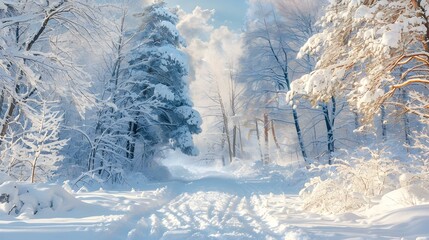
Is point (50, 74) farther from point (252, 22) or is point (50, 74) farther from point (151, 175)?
point (252, 22)

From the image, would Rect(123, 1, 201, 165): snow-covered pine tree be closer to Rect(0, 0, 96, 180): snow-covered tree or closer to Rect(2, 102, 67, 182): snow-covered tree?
Rect(2, 102, 67, 182): snow-covered tree

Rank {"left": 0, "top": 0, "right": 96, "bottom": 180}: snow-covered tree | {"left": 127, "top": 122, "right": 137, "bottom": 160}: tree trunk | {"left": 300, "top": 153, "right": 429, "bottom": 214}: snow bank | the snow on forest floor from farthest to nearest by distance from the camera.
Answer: {"left": 127, "top": 122, "right": 137, "bottom": 160}: tree trunk, {"left": 300, "top": 153, "right": 429, "bottom": 214}: snow bank, {"left": 0, "top": 0, "right": 96, "bottom": 180}: snow-covered tree, the snow on forest floor

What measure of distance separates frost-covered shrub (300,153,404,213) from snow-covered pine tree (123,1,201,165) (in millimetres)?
13883

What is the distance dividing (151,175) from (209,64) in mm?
19349

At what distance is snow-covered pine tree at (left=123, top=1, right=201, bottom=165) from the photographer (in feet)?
68.7

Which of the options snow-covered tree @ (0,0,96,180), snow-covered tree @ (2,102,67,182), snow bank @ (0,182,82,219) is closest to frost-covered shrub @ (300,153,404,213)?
snow bank @ (0,182,82,219)

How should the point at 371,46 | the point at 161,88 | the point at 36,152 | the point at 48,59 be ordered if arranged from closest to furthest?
the point at 371,46 → the point at 48,59 → the point at 36,152 → the point at 161,88

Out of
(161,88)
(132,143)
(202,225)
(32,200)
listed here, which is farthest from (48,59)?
(132,143)

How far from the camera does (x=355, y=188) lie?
320 inches

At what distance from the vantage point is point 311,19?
1906cm

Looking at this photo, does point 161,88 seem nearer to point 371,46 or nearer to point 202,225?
point 202,225

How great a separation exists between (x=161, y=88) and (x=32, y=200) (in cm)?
1406

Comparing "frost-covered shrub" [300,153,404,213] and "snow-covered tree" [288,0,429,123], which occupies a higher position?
"snow-covered tree" [288,0,429,123]

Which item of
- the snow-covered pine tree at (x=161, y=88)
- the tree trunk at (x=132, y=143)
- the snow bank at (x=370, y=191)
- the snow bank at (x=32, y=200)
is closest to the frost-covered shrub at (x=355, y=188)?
the snow bank at (x=370, y=191)
